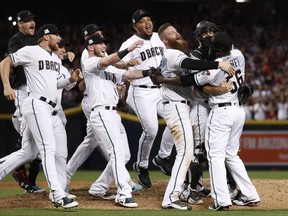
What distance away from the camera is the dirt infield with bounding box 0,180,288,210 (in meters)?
8.82

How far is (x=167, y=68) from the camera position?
8758mm

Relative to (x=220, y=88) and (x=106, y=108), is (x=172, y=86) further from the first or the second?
(x=106, y=108)

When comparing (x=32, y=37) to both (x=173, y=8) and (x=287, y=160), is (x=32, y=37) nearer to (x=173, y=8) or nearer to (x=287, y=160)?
(x=287, y=160)

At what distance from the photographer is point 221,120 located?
848 centimetres

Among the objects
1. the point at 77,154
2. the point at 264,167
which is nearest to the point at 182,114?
the point at 77,154

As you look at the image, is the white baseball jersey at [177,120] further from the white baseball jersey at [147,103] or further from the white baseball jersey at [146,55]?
the white baseball jersey at [146,55]

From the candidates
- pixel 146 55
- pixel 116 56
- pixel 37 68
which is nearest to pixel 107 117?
pixel 116 56

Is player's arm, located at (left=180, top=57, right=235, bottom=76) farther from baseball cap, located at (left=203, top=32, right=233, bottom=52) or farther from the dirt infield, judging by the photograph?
the dirt infield

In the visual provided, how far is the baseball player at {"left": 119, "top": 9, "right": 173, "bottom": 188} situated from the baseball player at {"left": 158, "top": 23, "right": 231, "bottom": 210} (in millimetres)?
1006

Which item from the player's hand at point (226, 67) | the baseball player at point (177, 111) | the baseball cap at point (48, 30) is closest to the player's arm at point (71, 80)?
the baseball cap at point (48, 30)

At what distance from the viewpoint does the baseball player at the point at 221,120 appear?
8.39 m

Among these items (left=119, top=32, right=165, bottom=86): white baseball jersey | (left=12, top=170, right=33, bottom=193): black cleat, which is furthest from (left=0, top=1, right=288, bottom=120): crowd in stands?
(left=12, top=170, right=33, bottom=193): black cleat

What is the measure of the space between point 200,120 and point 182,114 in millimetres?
328

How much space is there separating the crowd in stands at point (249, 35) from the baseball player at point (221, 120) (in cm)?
839
